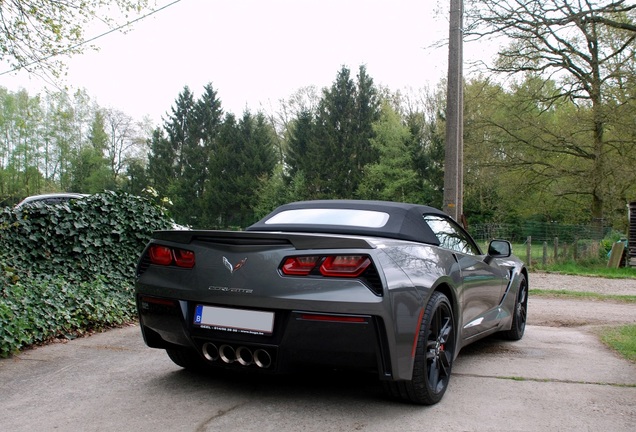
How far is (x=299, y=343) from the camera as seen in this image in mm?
3207

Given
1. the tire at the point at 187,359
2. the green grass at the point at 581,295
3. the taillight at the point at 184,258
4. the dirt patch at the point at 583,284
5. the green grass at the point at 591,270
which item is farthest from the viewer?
the green grass at the point at 591,270

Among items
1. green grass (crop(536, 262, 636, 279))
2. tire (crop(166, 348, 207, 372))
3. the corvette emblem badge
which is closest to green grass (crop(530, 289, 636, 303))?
green grass (crop(536, 262, 636, 279))

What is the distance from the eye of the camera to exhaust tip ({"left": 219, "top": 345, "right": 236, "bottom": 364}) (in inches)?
135

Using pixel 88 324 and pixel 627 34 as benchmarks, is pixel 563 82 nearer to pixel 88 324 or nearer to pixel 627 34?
pixel 627 34

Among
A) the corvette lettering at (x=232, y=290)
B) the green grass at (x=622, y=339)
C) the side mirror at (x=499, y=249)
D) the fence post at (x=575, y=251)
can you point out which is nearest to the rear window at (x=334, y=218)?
the corvette lettering at (x=232, y=290)

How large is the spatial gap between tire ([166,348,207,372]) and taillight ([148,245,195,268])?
2.39 ft

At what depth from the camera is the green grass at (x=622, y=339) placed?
5368mm

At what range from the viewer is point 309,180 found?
5219cm

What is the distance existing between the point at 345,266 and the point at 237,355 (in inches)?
32.9

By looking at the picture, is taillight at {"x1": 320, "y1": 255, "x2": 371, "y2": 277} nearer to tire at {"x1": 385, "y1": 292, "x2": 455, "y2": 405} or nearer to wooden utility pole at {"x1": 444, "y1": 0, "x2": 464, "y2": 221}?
tire at {"x1": 385, "y1": 292, "x2": 455, "y2": 405}

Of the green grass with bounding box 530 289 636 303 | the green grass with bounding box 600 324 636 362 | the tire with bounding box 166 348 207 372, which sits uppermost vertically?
the tire with bounding box 166 348 207 372

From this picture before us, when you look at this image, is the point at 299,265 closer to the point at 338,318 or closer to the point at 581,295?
the point at 338,318

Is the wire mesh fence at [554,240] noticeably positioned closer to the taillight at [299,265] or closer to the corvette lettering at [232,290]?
the taillight at [299,265]

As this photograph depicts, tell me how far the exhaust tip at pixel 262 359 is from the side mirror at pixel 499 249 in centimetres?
279
